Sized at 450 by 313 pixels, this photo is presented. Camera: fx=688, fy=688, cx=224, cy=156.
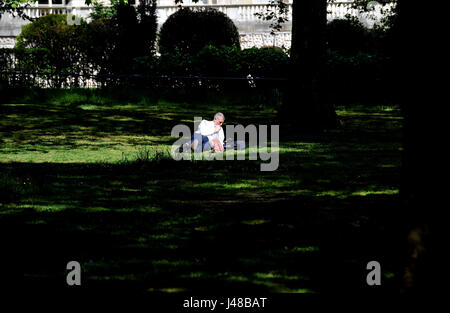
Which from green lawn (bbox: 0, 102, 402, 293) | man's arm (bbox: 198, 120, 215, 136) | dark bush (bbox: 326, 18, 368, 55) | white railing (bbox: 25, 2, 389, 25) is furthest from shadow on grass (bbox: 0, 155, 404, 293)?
white railing (bbox: 25, 2, 389, 25)

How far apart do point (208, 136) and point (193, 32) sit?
1452 centimetres

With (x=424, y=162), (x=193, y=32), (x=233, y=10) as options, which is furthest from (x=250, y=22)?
(x=424, y=162)

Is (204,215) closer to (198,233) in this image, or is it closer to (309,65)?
(198,233)

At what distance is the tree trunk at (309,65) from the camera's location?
52.7ft

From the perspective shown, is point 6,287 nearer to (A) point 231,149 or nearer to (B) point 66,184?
(B) point 66,184

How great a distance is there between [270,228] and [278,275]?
1.42 m

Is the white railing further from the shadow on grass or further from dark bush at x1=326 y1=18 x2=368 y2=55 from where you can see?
the shadow on grass

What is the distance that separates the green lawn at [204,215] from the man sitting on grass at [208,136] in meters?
0.99

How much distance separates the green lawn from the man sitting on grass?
985 millimetres

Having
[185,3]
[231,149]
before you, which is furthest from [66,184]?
[185,3]

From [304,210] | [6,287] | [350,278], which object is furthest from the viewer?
A: [304,210]

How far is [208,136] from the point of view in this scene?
12.8 metres

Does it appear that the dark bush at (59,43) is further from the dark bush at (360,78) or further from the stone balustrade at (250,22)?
the dark bush at (360,78)

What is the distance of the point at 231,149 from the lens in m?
13.5
